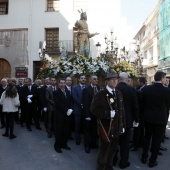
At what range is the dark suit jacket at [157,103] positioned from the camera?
5.18 metres

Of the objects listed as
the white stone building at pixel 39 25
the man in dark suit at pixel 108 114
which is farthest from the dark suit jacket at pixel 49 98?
the white stone building at pixel 39 25

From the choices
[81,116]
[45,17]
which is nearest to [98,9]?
[45,17]

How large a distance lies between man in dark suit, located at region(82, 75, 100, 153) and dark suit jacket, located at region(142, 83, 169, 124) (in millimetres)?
1448

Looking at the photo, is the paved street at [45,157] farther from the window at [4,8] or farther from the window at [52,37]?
the window at [4,8]

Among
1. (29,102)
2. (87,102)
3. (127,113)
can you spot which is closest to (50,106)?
(29,102)

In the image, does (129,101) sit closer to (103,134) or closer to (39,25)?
(103,134)

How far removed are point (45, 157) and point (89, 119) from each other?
1362mm

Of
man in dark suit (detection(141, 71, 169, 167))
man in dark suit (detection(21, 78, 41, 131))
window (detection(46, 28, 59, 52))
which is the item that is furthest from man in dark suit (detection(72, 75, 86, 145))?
window (detection(46, 28, 59, 52))

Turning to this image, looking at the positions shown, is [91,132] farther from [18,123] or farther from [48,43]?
[48,43]

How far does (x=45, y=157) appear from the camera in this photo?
588cm

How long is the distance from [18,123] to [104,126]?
6.33m

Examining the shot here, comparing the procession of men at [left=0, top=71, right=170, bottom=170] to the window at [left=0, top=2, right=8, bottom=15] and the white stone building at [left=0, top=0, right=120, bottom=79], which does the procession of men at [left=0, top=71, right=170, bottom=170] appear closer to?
the white stone building at [left=0, top=0, right=120, bottom=79]

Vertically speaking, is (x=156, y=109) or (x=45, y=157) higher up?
(x=156, y=109)

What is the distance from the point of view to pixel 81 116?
6992 mm
